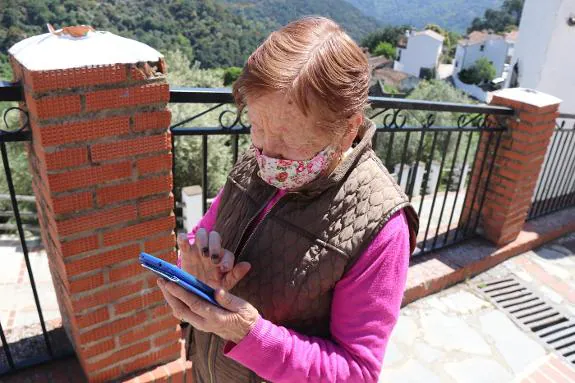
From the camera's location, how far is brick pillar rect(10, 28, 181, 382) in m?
1.47

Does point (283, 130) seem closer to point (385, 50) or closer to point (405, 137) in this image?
point (405, 137)

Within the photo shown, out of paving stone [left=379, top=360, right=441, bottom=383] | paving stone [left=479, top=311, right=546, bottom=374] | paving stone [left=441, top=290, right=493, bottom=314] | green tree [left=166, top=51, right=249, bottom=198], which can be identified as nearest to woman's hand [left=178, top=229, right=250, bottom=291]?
paving stone [left=379, top=360, right=441, bottom=383]

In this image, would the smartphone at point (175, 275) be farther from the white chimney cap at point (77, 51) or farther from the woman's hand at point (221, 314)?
the white chimney cap at point (77, 51)

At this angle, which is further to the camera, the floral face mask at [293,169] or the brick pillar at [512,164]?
the brick pillar at [512,164]

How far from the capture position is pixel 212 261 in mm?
1163

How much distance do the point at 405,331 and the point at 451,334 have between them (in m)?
0.32

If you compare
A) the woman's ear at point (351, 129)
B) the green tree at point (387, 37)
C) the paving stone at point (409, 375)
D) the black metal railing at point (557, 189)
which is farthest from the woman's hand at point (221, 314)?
the green tree at point (387, 37)

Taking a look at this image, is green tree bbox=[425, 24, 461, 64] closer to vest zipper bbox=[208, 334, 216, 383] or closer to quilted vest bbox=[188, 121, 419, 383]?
quilted vest bbox=[188, 121, 419, 383]

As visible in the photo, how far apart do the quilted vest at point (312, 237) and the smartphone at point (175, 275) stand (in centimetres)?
21

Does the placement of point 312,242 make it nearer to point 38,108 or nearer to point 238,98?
point 238,98

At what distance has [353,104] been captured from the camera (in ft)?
3.32

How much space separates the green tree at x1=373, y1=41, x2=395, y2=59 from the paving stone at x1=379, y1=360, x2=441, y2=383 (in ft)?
234

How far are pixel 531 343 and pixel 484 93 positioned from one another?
5758 centimetres

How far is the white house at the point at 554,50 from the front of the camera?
636 centimetres
